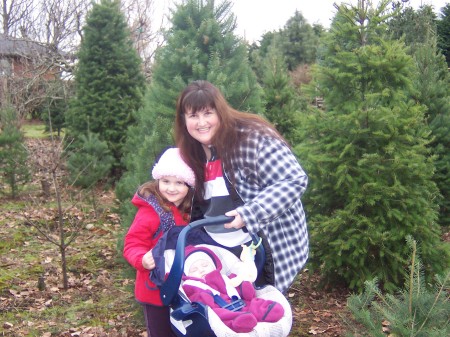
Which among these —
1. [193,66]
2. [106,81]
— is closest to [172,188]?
[193,66]

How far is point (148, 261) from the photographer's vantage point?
2951mm

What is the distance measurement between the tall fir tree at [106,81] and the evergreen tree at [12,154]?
4.14 ft

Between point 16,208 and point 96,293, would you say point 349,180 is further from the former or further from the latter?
point 16,208

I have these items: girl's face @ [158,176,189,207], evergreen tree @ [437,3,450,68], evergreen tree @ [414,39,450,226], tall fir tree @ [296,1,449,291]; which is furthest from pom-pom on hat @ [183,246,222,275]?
evergreen tree @ [437,3,450,68]

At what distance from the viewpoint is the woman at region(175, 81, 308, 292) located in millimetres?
2961

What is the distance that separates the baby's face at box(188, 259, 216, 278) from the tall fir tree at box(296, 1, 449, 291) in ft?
8.75

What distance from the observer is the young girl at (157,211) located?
10.3 ft

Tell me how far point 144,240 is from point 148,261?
26cm

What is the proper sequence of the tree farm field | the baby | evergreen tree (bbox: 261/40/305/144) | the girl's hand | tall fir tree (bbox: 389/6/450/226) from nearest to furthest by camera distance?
the baby → the girl's hand → the tree farm field → tall fir tree (bbox: 389/6/450/226) → evergreen tree (bbox: 261/40/305/144)

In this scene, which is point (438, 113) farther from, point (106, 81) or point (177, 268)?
point (177, 268)

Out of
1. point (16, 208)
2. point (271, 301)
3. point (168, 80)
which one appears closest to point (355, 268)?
point (168, 80)

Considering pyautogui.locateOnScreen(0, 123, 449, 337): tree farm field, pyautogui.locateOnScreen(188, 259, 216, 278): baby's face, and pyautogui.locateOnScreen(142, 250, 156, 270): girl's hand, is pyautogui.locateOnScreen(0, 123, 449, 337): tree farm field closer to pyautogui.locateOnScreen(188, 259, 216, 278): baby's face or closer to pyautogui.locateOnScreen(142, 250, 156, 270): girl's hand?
pyautogui.locateOnScreen(188, 259, 216, 278): baby's face

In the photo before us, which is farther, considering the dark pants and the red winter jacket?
the dark pants

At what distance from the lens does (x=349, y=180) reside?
17.3ft
